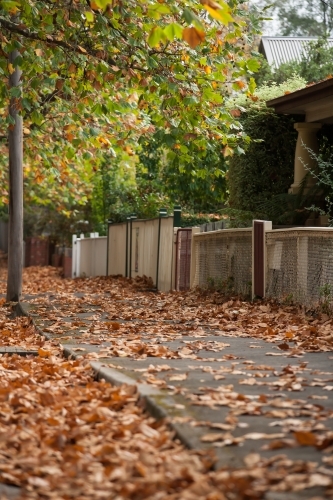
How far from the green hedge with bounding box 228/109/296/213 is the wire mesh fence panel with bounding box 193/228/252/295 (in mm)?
1295

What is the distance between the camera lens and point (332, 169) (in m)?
16.2

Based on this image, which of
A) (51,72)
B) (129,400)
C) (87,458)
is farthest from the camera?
(51,72)

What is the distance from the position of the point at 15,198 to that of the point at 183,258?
11.4 feet

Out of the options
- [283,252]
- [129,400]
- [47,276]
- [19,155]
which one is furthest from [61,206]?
[129,400]

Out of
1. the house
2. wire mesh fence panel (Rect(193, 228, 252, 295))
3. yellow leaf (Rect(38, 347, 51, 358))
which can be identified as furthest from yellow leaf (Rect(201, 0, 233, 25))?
the house

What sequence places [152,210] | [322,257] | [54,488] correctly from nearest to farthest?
[54,488] < [322,257] < [152,210]

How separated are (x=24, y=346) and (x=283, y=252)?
4201 millimetres

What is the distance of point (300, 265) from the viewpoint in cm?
1234

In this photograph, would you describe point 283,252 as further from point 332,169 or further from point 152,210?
point 152,210

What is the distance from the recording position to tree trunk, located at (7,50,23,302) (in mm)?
17406

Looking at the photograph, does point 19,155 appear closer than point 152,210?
Yes

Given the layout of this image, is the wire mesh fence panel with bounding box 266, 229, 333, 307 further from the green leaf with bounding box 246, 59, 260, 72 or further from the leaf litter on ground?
the green leaf with bounding box 246, 59, 260, 72

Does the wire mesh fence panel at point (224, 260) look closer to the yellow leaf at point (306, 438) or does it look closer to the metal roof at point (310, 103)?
the metal roof at point (310, 103)

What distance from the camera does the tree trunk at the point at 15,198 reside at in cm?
1741
